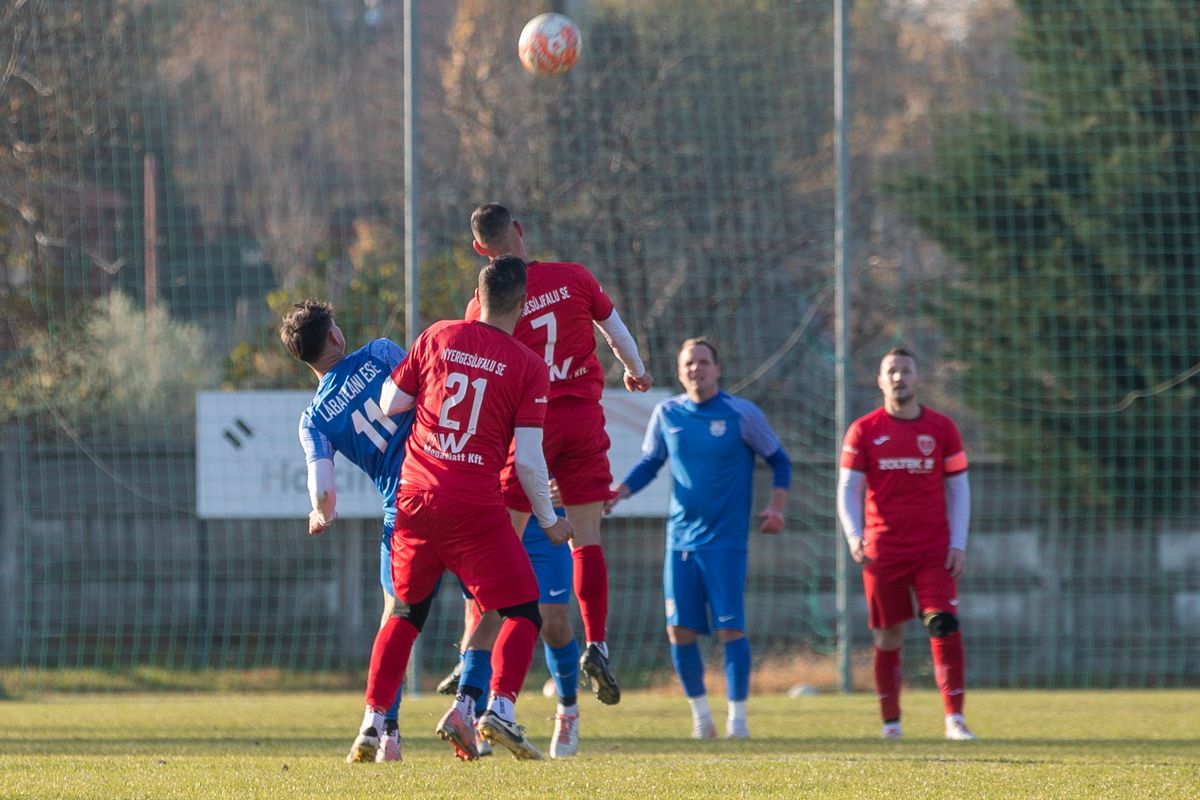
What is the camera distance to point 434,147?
1458 cm

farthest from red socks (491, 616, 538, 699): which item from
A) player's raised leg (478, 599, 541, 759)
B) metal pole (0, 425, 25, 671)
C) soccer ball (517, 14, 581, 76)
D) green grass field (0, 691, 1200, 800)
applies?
metal pole (0, 425, 25, 671)

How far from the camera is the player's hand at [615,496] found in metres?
7.00

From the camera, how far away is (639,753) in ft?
22.3

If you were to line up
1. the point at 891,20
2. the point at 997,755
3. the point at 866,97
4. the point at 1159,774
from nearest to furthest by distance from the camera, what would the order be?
the point at 1159,774, the point at 997,755, the point at 891,20, the point at 866,97

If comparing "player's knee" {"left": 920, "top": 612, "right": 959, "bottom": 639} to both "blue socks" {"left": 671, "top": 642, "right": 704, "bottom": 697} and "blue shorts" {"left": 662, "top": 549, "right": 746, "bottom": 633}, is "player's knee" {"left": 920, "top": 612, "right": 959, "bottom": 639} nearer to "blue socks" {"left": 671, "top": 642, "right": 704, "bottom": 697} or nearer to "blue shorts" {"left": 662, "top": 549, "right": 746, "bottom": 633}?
"blue shorts" {"left": 662, "top": 549, "right": 746, "bottom": 633}

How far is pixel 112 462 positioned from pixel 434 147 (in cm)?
398

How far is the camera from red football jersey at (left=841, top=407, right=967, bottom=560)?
26.5ft

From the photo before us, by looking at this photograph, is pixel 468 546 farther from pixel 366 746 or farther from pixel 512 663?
pixel 366 746

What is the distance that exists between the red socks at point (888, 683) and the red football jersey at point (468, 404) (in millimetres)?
3312

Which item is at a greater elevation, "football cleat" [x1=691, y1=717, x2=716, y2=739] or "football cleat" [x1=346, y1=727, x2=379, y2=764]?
"football cleat" [x1=346, y1=727, x2=379, y2=764]

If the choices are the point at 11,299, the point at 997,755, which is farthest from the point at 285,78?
the point at 997,755

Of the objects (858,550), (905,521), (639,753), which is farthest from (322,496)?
(905,521)

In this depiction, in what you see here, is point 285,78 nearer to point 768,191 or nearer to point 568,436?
point 768,191

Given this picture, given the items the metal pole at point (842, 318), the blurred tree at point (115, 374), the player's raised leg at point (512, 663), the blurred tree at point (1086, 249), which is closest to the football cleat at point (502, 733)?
the player's raised leg at point (512, 663)
